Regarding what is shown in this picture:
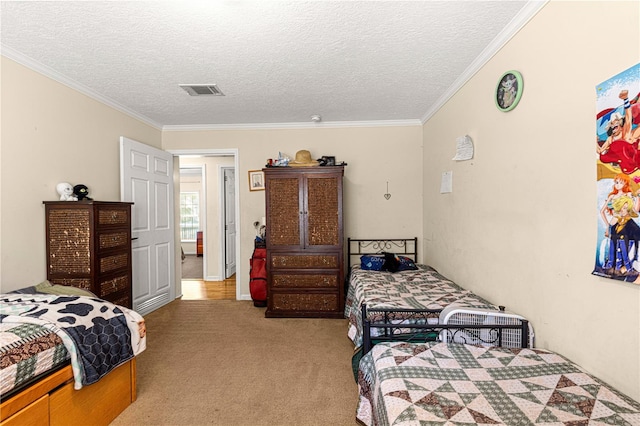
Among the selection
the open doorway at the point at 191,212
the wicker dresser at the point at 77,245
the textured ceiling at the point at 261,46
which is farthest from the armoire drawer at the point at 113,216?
the open doorway at the point at 191,212

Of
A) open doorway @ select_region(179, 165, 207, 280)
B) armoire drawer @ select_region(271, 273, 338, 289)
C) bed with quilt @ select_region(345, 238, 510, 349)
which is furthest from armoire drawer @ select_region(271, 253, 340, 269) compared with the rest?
open doorway @ select_region(179, 165, 207, 280)

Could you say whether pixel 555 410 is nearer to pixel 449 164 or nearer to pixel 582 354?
pixel 582 354

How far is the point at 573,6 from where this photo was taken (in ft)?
5.07

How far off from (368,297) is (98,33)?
105 inches

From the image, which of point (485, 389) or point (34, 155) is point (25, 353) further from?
point (485, 389)

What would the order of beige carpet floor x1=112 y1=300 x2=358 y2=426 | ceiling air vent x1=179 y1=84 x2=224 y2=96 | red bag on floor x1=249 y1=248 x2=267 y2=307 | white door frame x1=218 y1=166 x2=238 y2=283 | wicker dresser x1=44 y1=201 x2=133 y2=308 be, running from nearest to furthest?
beige carpet floor x1=112 y1=300 x2=358 y2=426 < wicker dresser x1=44 y1=201 x2=133 y2=308 < ceiling air vent x1=179 y1=84 x2=224 y2=96 < red bag on floor x1=249 y1=248 x2=267 y2=307 < white door frame x1=218 y1=166 x2=238 y2=283

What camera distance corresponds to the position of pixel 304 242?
3732 mm

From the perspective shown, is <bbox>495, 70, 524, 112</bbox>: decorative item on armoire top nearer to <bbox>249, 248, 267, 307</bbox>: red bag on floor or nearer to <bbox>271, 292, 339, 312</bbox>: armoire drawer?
<bbox>271, 292, 339, 312</bbox>: armoire drawer

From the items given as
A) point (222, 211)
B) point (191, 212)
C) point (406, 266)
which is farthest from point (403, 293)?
→ point (191, 212)

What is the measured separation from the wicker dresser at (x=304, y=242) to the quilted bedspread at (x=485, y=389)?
200 centimetres

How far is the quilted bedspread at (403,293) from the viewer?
2.38 meters

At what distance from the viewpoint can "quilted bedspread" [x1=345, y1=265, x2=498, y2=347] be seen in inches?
93.6

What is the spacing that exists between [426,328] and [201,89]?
282 centimetres

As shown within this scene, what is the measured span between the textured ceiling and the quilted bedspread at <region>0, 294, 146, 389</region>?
5.59 feet
